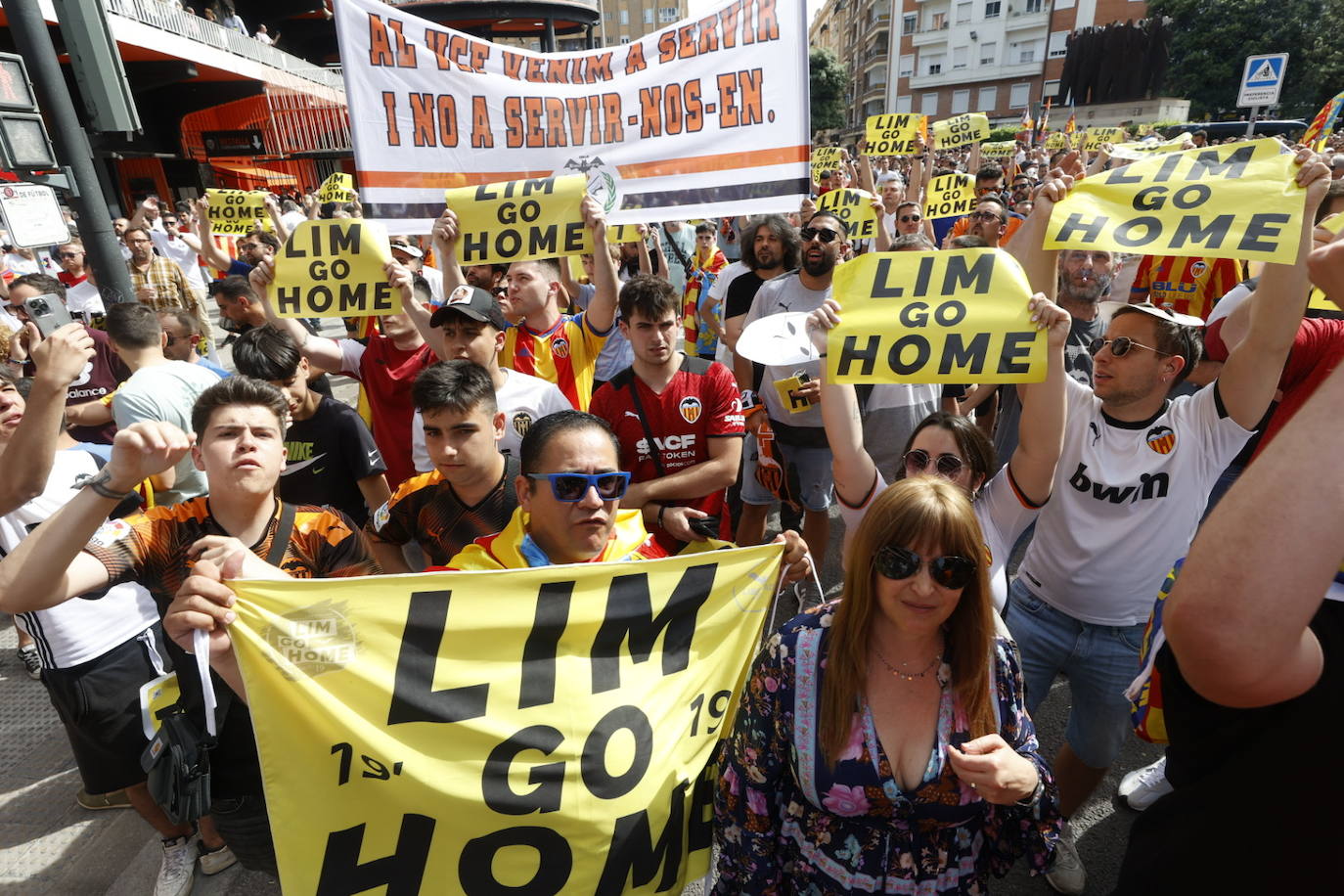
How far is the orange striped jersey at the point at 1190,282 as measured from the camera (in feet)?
16.4

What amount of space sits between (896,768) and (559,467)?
4.25ft

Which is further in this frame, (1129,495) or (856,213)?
(856,213)

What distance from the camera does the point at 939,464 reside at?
2.34 metres

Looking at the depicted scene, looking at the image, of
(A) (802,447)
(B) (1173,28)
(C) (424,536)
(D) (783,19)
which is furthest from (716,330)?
(B) (1173,28)

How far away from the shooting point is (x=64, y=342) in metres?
2.14

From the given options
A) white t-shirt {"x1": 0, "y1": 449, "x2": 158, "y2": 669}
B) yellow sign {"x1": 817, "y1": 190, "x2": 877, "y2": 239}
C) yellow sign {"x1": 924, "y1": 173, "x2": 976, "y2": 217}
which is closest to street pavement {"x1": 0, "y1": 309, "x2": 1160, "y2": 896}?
white t-shirt {"x1": 0, "y1": 449, "x2": 158, "y2": 669}

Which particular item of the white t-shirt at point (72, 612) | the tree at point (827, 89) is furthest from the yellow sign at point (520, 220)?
the tree at point (827, 89)

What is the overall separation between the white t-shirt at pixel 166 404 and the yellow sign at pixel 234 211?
475cm

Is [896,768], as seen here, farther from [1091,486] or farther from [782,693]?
[1091,486]

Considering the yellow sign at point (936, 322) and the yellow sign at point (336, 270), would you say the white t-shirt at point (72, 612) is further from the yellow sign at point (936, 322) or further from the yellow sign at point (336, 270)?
the yellow sign at point (936, 322)

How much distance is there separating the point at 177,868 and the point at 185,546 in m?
1.46

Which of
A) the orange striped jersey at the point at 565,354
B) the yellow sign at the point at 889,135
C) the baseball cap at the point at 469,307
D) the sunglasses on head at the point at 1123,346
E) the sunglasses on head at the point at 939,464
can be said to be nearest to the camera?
the sunglasses on head at the point at 939,464

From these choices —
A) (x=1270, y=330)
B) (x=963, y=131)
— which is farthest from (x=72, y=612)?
(x=963, y=131)

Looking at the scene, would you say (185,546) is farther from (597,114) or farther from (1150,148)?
(1150,148)
